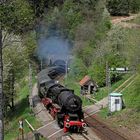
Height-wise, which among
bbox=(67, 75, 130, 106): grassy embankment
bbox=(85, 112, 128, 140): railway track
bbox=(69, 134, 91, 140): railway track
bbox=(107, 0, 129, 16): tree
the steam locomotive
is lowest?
bbox=(67, 75, 130, 106): grassy embankment

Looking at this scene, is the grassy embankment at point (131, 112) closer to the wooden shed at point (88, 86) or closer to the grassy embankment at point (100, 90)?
the grassy embankment at point (100, 90)

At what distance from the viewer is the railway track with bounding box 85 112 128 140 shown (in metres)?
33.8

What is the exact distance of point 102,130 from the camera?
3656cm

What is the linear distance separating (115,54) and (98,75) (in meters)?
4.53

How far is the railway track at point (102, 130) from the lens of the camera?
33781mm

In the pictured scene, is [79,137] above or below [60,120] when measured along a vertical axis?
below

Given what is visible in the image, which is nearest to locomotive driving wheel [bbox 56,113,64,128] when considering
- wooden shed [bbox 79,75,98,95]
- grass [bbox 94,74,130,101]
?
grass [bbox 94,74,130,101]

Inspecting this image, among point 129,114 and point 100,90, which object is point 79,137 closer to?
point 129,114

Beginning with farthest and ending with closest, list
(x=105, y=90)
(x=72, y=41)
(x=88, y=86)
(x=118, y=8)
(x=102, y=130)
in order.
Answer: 1. (x=118, y=8)
2. (x=72, y=41)
3. (x=88, y=86)
4. (x=105, y=90)
5. (x=102, y=130)

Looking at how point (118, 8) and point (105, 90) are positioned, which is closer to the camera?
point (105, 90)

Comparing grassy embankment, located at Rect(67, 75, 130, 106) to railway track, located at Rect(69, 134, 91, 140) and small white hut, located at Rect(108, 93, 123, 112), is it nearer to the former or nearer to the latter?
small white hut, located at Rect(108, 93, 123, 112)

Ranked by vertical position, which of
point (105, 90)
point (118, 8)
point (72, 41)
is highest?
point (118, 8)

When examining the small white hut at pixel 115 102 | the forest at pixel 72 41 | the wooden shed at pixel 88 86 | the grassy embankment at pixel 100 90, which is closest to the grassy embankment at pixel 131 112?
the forest at pixel 72 41

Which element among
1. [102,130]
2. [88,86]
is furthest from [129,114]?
[88,86]
